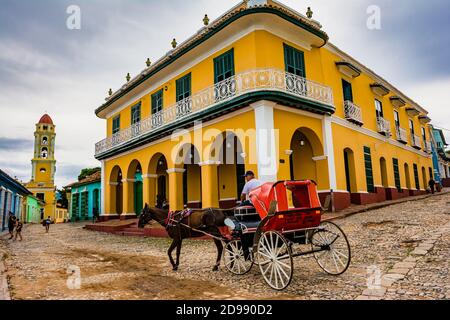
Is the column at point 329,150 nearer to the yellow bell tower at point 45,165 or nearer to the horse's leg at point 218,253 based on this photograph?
the horse's leg at point 218,253

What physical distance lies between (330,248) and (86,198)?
26.8m

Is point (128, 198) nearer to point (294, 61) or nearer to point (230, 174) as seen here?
point (230, 174)

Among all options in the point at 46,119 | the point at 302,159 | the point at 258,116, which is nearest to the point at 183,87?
the point at 258,116

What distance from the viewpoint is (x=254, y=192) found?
555 centimetres

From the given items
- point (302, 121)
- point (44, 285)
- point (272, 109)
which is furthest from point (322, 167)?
point (44, 285)

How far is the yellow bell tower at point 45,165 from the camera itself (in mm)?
48719

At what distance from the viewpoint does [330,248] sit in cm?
521

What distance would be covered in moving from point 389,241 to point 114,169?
16.5 m

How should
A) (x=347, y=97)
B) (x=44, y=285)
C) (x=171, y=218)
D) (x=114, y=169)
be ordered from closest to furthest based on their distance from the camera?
(x=44, y=285) → (x=171, y=218) → (x=347, y=97) → (x=114, y=169)

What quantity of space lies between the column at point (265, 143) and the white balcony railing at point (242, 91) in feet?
2.46

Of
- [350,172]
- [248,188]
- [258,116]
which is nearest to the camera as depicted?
[248,188]

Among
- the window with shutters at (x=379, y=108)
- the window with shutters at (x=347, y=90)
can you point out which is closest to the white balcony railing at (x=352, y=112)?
the window with shutters at (x=347, y=90)

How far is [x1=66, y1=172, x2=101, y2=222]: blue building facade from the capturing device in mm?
26000

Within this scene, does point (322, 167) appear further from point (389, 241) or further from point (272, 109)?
point (389, 241)
